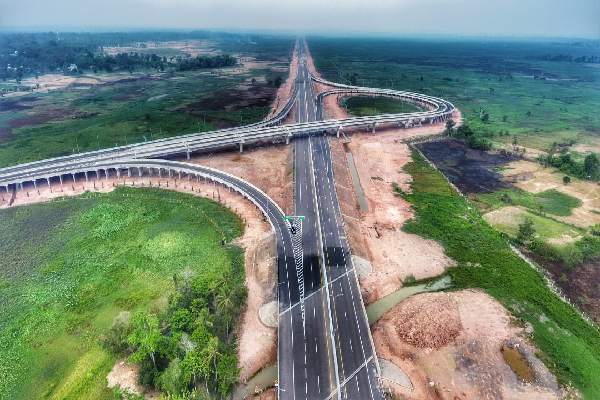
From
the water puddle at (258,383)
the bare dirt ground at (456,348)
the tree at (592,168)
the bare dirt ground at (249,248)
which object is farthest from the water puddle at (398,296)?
the tree at (592,168)

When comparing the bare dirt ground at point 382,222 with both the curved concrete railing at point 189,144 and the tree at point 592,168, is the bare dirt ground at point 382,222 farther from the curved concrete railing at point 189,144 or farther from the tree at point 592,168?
the tree at point 592,168

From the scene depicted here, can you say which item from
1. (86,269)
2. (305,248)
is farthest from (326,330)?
(86,269)

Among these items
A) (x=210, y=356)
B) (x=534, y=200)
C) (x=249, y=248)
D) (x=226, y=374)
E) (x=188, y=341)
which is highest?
(x=534, y=200)

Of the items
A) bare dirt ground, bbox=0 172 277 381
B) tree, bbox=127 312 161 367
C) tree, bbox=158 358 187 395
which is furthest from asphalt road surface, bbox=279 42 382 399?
tree, bbox=127 312 161 367

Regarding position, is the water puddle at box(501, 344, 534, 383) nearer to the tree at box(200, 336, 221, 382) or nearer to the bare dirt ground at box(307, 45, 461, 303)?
the bare dirt ground at box(307, 45, 461, 303)

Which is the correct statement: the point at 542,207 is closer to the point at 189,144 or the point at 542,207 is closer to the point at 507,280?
the point at 507,280

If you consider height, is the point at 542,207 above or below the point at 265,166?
above

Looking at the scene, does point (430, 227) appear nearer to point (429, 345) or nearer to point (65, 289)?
point (429, 345)
